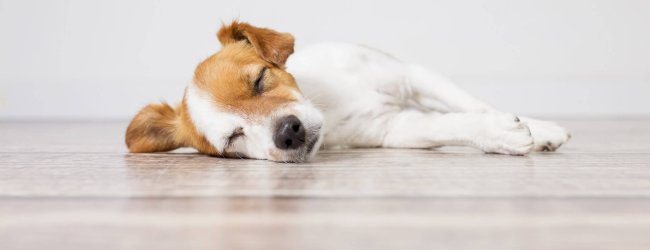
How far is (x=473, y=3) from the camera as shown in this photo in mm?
3615

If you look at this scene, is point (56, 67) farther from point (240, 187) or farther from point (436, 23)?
point (240, 187)

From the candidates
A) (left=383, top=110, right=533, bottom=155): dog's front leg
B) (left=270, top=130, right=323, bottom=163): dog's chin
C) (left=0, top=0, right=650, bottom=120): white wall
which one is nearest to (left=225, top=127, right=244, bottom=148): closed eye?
(left=270, top=130, right=323, bottom=163): dog's chin

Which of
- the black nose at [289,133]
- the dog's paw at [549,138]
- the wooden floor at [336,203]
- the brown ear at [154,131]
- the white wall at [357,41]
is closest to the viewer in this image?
the wooden floor at [336,203]

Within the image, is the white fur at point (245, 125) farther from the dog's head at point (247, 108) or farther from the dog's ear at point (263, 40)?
the dog's ear at point (263, 40)

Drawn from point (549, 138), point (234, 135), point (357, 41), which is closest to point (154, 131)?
point (234, 135)

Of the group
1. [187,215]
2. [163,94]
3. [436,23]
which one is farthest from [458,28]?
[187,215]

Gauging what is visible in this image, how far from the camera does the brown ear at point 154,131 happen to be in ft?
6.11

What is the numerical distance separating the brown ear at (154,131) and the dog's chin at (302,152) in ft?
1.31

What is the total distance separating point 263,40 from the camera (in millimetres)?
1781

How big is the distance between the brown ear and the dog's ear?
0.81 feet

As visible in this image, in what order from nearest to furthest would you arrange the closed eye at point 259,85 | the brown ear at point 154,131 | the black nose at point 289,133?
the black nose at point 289,133 < the closed eye at point 259,85 < the brown ear at point 154,131

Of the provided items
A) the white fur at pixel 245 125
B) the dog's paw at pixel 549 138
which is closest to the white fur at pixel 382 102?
the dog's paw at pixel 549 138

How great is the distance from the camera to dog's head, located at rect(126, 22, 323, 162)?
154cm

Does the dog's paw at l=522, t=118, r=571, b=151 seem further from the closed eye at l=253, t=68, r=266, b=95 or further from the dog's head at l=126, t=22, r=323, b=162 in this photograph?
the closed eye at l=253, t=68, r=266, b=95
